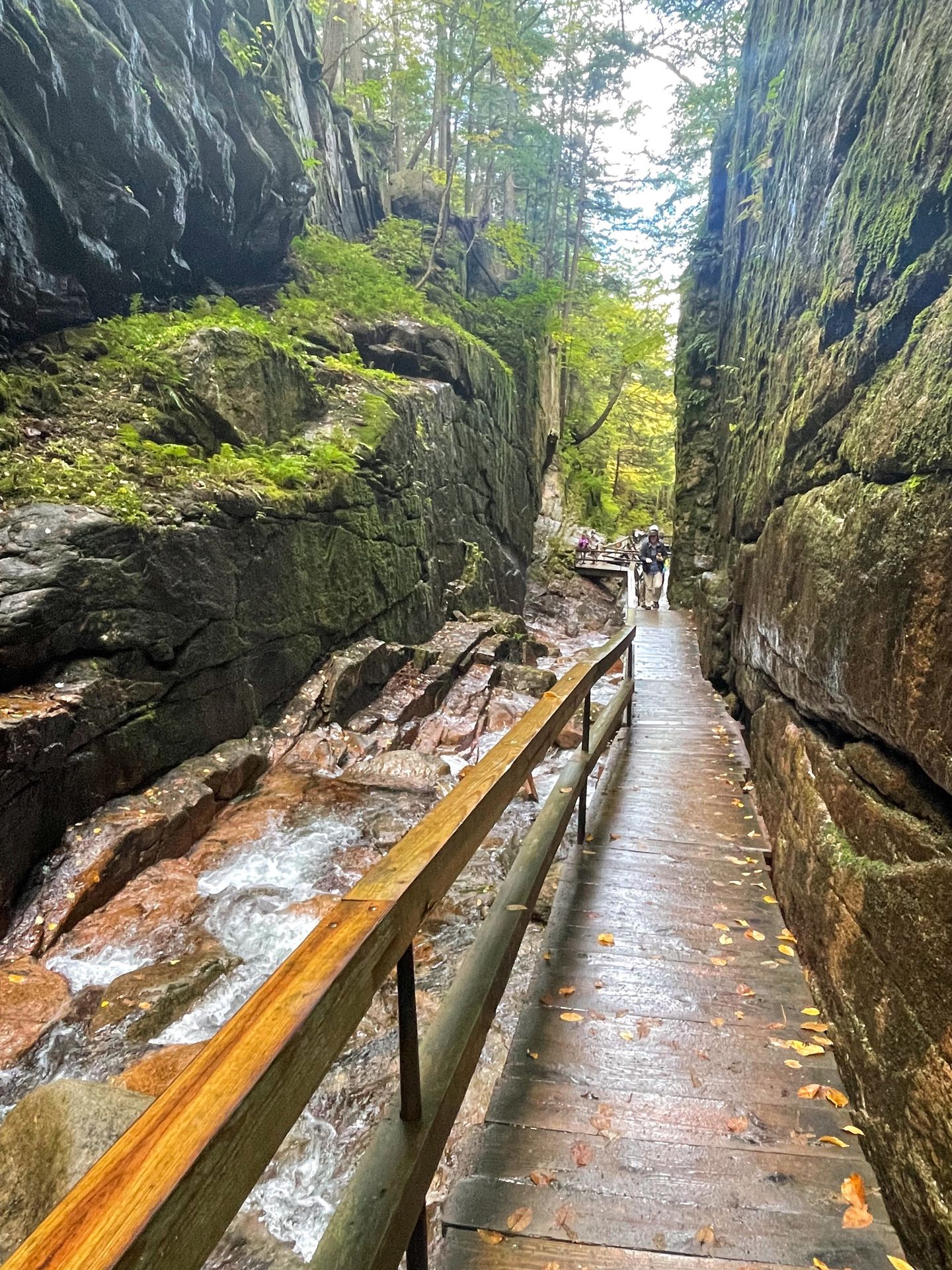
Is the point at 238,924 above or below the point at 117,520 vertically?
below

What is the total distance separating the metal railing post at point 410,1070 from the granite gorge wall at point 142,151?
9.63m

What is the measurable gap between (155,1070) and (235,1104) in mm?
3930

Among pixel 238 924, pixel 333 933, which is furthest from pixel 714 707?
pixel 333 933

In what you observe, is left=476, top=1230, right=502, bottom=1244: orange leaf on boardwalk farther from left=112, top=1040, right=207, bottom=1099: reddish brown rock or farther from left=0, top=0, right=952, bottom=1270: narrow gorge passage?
left=112, top=1040, right=207, bottom=1099: reddish brown rock

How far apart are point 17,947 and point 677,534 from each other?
16.9 meters

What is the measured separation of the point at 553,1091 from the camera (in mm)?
2748

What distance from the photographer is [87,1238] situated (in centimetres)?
81

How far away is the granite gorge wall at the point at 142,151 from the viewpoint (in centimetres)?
800

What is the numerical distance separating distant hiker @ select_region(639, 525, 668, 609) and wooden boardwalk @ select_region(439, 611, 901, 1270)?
15.2 meters

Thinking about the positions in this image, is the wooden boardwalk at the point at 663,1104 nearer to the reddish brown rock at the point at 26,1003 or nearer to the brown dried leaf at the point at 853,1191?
the brown dried leaf at the point at 853,1191

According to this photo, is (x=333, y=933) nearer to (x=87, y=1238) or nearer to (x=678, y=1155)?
(x=87, y=1238)

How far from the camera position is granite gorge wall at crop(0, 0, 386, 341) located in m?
8.00

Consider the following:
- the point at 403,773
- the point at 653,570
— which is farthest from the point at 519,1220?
the point at 653,570

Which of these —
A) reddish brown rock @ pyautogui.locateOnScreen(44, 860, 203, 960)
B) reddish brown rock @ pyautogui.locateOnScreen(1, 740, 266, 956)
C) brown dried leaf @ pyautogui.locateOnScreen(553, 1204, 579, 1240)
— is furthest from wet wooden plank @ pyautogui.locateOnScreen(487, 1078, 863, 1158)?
reddish brown rock @ pyautogui.locateOnScreen(1, 740, 266, 956)
